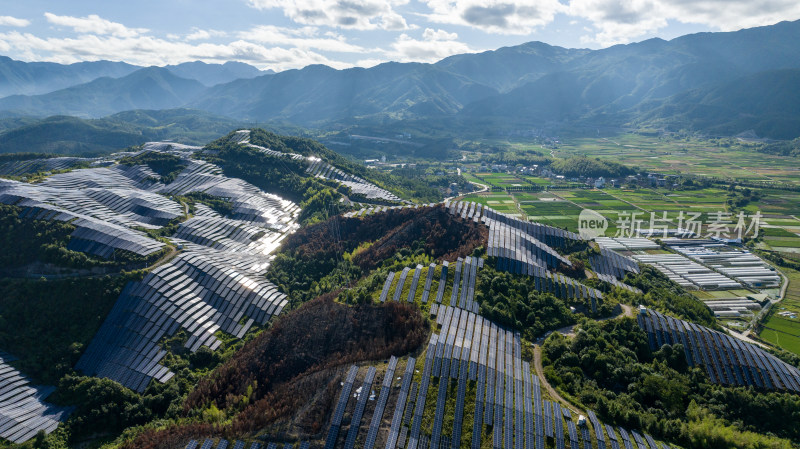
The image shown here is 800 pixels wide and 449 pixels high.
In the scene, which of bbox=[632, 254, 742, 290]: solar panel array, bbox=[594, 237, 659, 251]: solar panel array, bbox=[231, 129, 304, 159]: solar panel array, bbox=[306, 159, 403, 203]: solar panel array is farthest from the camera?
bbox=[231, 129, 304, 159]: solar panel array

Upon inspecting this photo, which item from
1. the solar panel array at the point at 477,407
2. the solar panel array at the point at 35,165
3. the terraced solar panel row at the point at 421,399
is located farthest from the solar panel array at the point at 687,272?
the solar panel array at the point at 35,165

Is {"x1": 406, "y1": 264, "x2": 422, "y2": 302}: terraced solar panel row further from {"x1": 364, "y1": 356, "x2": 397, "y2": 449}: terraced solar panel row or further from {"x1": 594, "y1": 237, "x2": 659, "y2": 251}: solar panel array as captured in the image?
{"x1": 594, "y1": 237, "x2": 659, "y2": 251}: solar panel array

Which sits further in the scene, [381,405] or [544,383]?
[544,383]

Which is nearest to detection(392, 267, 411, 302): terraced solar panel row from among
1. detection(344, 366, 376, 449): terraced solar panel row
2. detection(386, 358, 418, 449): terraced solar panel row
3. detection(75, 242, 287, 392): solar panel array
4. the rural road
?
detection(386, 358, 418, 449): terraced solar panel row

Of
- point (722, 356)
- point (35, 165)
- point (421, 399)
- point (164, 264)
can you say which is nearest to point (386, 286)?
point (421, 399)

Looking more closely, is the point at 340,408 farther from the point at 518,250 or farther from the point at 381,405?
the point at 518,250

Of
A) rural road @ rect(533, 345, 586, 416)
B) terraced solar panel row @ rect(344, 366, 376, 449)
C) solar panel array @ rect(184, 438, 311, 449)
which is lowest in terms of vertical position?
rural road @ rect(533, 345, 586, 416)
